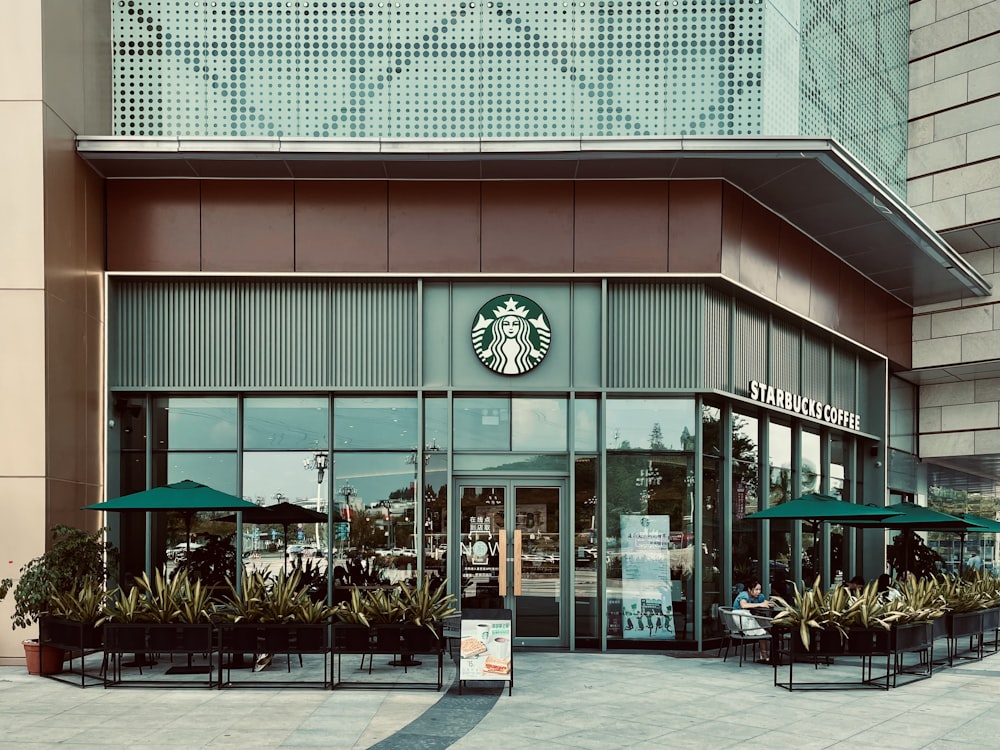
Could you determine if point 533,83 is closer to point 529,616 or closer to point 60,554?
point 529,616

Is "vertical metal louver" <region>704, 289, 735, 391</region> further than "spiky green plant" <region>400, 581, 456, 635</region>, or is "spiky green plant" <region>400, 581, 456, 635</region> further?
"vertical metal louver" <region>704, 289, 735, 391</region>

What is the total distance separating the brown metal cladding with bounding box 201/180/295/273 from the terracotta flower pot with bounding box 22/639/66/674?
5744mm

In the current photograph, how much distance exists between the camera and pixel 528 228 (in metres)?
15.1

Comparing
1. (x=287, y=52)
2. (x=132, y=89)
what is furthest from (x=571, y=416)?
(x=132, y=89)

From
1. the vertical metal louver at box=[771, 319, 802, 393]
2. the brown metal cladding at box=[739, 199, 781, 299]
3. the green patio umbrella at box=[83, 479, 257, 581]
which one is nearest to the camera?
the green patio umbrella at box=[83, 479, 257, 581]

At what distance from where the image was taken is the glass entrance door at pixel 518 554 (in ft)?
49.2

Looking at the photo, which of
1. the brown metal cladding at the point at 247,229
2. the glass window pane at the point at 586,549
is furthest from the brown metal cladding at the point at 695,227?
the brown metal cladding at the point at 247,229

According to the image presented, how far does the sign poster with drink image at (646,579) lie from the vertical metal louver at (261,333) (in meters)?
4.28

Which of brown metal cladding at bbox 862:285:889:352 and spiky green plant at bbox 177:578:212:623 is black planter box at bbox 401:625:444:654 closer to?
spiky green plant at bbox 177:578:212:623

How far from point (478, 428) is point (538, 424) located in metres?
0.90

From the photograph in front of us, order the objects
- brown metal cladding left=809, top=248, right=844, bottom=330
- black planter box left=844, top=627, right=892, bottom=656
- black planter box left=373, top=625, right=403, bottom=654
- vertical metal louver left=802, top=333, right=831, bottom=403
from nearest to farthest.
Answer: black planter box left=373, top=625, right=403, bottom=654
black planter box left=844, top=627, right=892, bottom=656
brown metal cladding left=809, top=248, right=844, bottom=330
vertical metal louver left=802, top=333, right=831, bottom=403

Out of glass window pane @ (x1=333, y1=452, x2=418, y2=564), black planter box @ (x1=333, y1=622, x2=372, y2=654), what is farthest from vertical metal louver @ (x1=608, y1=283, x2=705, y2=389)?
black planter box @ (x1=333, y1=622, x2=372, y2=654)

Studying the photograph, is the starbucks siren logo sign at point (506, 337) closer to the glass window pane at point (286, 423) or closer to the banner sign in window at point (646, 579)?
the glass window pane at point (286, 423)

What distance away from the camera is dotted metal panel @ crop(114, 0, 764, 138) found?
1470cm
